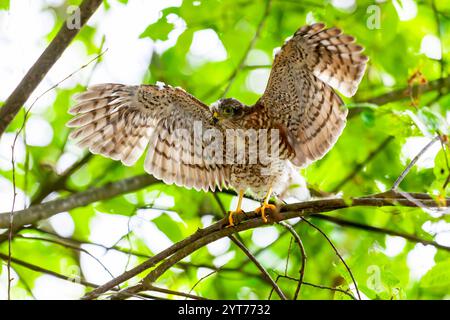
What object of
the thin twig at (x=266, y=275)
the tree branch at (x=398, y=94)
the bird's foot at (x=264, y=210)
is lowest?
the thin twig at (x=266, y=275)

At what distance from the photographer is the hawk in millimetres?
5520

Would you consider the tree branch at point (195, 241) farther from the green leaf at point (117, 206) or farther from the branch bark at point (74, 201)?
the green leaf at point (117, 206)

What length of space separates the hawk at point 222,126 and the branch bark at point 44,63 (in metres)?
0.94

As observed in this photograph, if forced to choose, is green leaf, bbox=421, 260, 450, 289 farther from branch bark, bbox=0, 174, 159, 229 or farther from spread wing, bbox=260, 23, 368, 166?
branch bark, bbox=0, 174, 159, 229

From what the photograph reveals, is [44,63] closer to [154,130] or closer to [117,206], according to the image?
[154,130]

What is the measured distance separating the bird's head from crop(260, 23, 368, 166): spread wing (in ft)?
0.72

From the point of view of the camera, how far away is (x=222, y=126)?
5750mm

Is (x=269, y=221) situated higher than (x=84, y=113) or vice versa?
(x=84, y=113)

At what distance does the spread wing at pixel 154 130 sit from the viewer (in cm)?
571

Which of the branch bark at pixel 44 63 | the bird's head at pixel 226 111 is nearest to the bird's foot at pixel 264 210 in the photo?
the bird's head at pixel 226 111

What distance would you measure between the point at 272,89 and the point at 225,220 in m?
1.51

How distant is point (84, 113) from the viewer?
5.73 m
